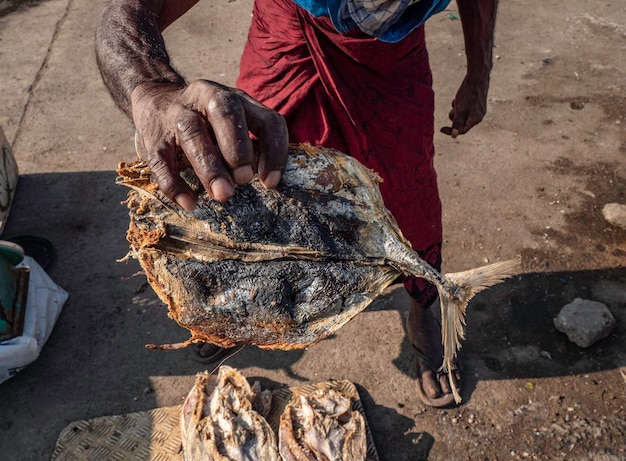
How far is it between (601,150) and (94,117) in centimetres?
429

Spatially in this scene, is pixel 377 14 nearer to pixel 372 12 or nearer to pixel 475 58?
pixel 372 12

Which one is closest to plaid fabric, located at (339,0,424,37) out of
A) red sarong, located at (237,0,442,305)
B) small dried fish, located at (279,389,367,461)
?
red sarong, located at (237,0,442,305)

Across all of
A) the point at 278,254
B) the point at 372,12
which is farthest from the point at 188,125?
the point at 372,12

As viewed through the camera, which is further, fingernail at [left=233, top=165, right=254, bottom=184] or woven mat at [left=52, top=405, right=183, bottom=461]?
woven mat at [left=52, top=405, right=183, bottom=461]

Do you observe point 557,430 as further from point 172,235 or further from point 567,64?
point 567,64

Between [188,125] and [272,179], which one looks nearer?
[188,125]

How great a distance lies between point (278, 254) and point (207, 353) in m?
1.67

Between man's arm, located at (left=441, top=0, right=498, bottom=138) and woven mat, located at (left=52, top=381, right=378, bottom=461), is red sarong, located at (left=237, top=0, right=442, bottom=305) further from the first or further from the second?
woven mat, located at (left=52, top=381, right=378, bottom=461)

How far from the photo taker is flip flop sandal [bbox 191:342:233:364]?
2.99 metres

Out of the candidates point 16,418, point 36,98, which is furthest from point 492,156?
point 36,98

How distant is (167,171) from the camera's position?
4.21 ft

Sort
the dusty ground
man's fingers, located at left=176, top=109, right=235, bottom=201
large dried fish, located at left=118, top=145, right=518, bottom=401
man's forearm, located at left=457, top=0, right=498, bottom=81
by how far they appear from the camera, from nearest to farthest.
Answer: man's fingers, located at left=176, top=109, right=235, bottom=201 < large dried fish, located at left=118, top=145, right=518, bottom=401 < man's forearm, located at left=457, top=0, right=498, bottom=81 < the dusty ground

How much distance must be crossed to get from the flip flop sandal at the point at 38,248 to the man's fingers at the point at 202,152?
2.71 m

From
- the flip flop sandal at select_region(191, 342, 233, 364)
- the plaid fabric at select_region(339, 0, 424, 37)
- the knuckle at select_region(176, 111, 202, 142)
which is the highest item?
the knuckle at select_region(176, 111, 202, 142)
